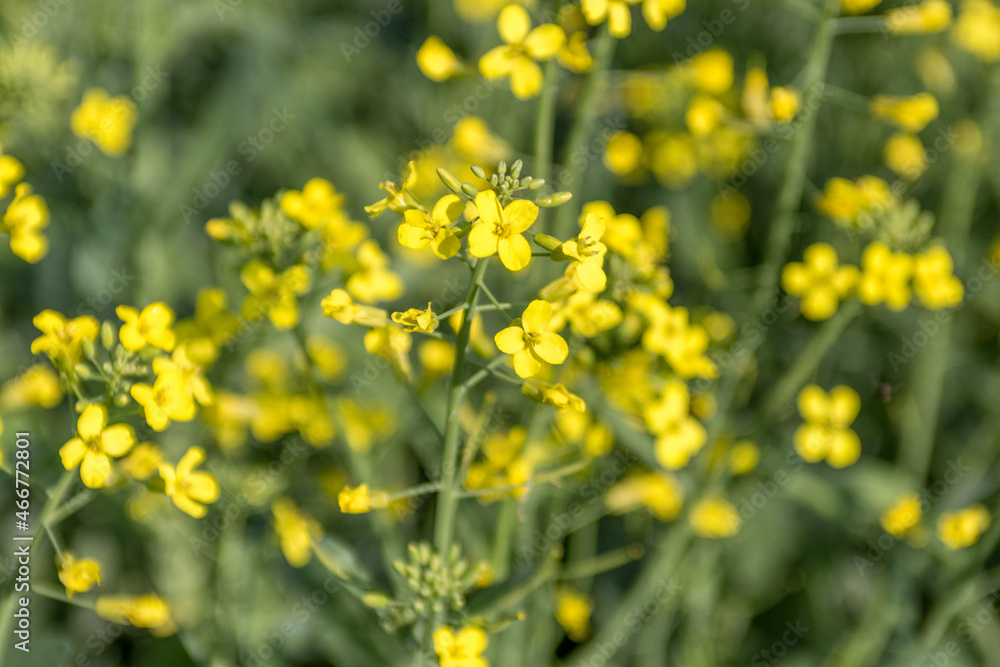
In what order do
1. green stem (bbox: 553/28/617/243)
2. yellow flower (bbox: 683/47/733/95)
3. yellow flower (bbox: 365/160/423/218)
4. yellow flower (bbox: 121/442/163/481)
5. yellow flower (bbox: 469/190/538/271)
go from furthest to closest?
Result: 1. yellow flower (bbox: 683/47/733/95)
2. green stem (bbox: 553/28/617/243)
3. yellow flower (bbox: 121/442/163/481)
4. yellow flower (bbox: 365/160/423/218)
5. yellow flower (bbox: 469/190/538/271)

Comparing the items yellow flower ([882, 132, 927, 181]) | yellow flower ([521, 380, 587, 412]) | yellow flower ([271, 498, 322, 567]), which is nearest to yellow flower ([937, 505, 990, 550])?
yellow flower ([882, 132, 927, 181])

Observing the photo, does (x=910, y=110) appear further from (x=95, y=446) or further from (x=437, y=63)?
(x=95, y=446)

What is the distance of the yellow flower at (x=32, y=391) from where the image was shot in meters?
2.40

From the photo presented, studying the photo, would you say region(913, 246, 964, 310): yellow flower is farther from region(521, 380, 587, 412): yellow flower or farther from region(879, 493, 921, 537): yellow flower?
region(521, 380, 587, 412): yellow flower

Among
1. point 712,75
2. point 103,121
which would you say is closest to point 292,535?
point 103,121

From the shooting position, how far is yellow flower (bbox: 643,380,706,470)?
223 cm

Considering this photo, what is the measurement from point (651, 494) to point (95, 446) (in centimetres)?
180

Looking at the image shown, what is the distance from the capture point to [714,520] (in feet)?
8.86

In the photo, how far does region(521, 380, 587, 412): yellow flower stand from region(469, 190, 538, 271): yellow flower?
0.32m

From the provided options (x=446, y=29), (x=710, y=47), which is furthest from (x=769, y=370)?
(x=446, y=29)

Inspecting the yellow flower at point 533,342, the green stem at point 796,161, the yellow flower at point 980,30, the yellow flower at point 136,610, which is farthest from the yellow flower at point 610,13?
the yellow flower at point 980,30

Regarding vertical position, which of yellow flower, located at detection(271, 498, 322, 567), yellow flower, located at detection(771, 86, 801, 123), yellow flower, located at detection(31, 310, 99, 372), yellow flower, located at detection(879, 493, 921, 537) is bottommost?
yellow flower, located at detection(271, 498, 322, 567)

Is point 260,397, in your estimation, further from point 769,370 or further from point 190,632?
point 769,370

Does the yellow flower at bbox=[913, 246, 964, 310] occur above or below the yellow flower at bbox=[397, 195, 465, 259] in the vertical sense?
below
